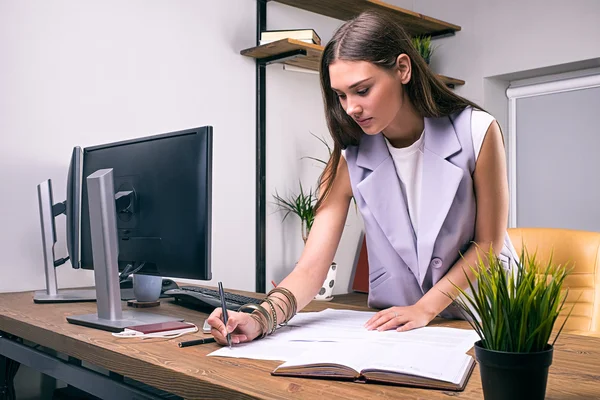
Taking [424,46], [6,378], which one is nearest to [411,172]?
[6,378]

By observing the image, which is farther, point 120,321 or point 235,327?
point 120,321

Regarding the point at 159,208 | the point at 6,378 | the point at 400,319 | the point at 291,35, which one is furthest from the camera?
the point at 291,35

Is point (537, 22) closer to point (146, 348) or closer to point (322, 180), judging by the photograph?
point (322, 180)

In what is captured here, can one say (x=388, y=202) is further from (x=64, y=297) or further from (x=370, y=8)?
(x=370, y=8)

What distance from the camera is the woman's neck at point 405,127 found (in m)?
1.39

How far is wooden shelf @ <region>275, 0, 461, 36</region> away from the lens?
3117 mm

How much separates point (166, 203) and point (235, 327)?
1.36 feet

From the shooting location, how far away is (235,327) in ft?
3.44

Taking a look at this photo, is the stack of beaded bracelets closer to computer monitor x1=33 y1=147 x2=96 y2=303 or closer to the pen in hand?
the pen in hand

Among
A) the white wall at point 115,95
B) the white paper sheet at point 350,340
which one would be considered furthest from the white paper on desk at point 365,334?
the white wall at point 115,95

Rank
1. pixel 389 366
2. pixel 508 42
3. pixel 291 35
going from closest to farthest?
pixel 389 366 → pixel 291 35 → pixel 508 42

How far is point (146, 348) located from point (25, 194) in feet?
4.39

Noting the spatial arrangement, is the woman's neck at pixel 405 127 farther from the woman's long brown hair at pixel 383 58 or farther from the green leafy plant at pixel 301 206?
the green leafy plant at pixel 301 206

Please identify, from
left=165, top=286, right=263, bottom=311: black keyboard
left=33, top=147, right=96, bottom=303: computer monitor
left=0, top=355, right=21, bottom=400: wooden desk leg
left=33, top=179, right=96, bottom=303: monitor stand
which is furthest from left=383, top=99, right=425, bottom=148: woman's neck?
left=0, top=355, right=21, bottom=400: wooden desk leg
